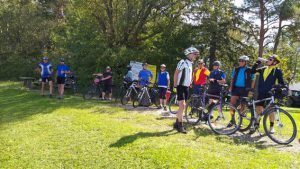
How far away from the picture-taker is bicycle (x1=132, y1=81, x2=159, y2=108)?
12.3 metres

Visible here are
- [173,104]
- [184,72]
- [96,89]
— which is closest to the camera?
[184,72]

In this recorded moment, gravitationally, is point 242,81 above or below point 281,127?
above

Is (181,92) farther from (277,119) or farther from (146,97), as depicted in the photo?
(146,97)

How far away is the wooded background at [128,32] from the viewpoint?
18172mm

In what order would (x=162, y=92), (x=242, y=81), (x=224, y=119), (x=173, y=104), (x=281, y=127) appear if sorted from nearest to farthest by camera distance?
1. (x=281, y=127)
2. (x=224, y=119)
3. (x=242, y=81)
4. (x=173, y=104)
5. (x=162, y=92)

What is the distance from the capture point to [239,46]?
22984 millimetres

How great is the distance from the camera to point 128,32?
62.4ft

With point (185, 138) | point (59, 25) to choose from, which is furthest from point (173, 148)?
point (59, 25)

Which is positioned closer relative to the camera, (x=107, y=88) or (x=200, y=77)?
(x=200, y=77)

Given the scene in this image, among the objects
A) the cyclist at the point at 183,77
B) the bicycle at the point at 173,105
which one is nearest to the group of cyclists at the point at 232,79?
the cyclist at the point at 183,77

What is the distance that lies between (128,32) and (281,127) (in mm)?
13301

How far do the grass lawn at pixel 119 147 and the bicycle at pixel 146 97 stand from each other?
11.4 feet

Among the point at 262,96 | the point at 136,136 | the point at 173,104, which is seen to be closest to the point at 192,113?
the point at 262,96

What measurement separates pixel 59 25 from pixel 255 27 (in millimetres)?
15614
